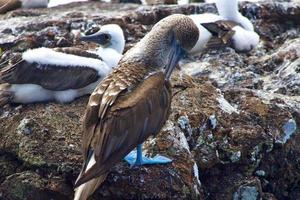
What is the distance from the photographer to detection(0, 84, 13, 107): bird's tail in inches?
401

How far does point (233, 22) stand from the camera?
46.2 feet

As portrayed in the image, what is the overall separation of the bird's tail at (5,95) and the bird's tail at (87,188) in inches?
82.4

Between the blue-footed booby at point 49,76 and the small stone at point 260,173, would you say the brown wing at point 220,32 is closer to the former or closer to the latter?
the blue-footed booby at point 49,76

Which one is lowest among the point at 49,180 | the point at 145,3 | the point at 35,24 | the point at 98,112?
the point at 145,3

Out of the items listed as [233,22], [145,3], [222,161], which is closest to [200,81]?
[222,161]

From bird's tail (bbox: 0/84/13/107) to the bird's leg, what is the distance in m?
1.81

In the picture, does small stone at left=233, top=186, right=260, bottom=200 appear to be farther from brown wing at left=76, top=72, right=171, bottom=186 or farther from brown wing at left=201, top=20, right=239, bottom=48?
brown wing at left=201, top=20, right=239, bottom=48

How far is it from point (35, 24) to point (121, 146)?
5144 millimetres

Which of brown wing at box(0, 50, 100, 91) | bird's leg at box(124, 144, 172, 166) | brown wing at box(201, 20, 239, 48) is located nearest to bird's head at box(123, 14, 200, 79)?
bird's leg at box(124, 144, 172, 166)

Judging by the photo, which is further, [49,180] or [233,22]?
[233,22]

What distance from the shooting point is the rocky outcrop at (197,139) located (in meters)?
8.84

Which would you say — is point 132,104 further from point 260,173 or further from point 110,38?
point 110,38

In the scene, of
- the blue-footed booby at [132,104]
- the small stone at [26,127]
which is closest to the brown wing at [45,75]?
the small stone at [26,127]

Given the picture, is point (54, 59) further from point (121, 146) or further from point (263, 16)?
point (263, 16)
